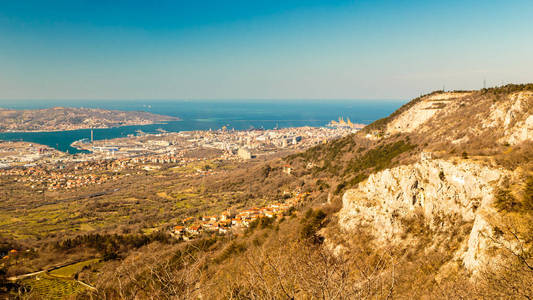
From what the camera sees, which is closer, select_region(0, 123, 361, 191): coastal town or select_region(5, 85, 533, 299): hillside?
select_region(5, 85, 533, 299): hillside

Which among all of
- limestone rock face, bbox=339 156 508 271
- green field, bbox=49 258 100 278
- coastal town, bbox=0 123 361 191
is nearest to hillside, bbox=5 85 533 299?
limestone rock face, bbox=339 156 508 271

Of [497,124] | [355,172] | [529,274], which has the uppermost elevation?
[497,124]

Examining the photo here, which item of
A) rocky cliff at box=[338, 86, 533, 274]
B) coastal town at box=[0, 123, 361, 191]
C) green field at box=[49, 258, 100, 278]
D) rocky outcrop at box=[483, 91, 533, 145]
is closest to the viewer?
rocky cliff at box=[338, 86, 533, 274]

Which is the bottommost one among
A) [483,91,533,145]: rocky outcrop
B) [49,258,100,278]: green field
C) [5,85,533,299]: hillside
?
A: [49,258,100,278]: green field

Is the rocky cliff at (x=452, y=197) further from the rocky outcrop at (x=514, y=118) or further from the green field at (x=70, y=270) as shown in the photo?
the green field at (x=70, y=270)

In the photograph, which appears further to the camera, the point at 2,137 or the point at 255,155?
the point at 2,137

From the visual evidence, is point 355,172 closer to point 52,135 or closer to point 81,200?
point 81,200

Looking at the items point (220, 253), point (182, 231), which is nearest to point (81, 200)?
point (182, 231)

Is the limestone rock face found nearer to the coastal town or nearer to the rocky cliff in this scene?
the rocky cliff

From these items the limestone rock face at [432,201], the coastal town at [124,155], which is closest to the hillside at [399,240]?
the limestone rock face at [432,201]
